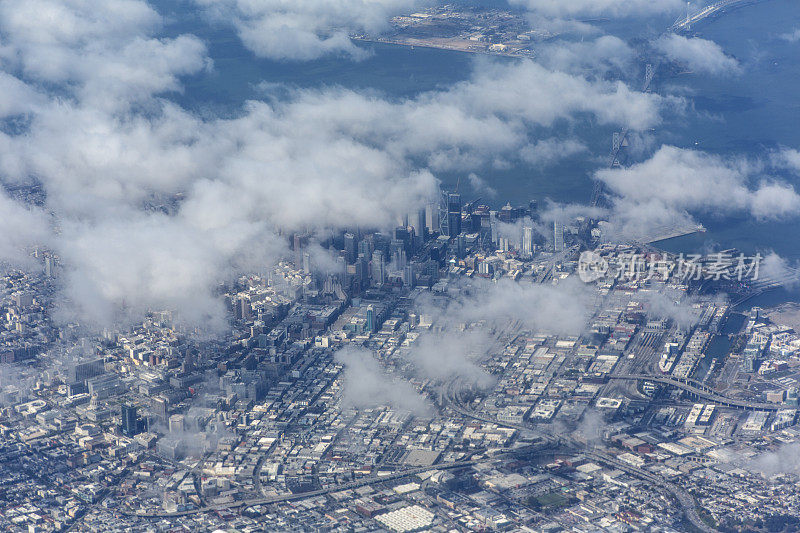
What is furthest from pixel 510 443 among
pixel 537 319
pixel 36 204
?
pixel 36 204

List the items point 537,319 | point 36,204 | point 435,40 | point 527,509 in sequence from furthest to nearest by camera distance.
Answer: point 435,40 → point 36,204 → point 537,319 → point 527,509

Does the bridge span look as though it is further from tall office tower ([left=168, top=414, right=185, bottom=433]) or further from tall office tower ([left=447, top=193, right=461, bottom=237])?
tall office tower ([left=168, top=414, right=185, bottom=433])

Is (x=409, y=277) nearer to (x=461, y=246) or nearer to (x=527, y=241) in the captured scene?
(x=461, y=246)

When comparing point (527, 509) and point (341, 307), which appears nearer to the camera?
point (527, 509)

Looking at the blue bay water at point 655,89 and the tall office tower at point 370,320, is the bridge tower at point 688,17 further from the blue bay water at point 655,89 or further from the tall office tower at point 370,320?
the tall office tower at point 370,320

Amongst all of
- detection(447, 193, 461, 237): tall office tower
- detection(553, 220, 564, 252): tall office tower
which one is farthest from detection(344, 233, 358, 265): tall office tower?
detection(553, 220, 564, 252): tall office tower

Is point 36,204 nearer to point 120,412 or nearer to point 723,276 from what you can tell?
point 120,412

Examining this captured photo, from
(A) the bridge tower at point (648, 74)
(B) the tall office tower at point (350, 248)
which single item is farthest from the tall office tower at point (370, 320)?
(A) the bridge tower at point (648, 74)
